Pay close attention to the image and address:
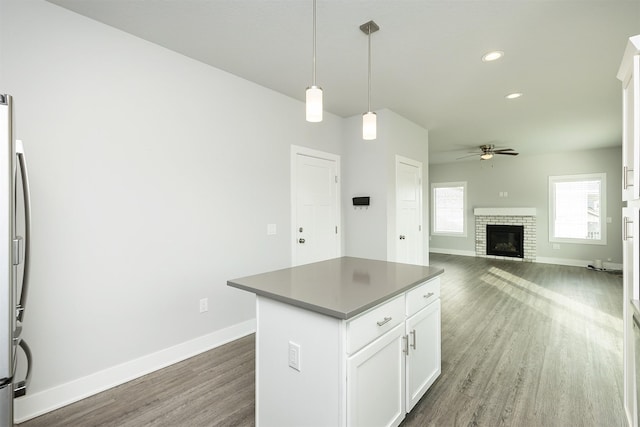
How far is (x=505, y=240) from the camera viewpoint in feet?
25.5

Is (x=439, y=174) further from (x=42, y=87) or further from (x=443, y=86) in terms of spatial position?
(x=42, y=87)

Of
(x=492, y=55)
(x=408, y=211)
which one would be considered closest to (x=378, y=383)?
(x=492, y=55)

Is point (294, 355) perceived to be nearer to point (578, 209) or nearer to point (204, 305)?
point (204, 305)

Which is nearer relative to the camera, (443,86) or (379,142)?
(443,86)

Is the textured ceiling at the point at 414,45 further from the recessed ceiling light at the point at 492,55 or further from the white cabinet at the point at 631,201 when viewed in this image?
the white cabinet at the point at 631,201

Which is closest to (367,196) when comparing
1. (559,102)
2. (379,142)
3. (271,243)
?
(379,142)

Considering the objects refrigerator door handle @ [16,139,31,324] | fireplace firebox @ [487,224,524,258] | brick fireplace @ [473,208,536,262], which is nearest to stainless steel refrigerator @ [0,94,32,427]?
refrigerator door handle @ [16,139,31,324]

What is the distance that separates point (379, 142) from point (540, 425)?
3276mm

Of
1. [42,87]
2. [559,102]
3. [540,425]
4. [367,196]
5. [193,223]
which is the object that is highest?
[559,102]

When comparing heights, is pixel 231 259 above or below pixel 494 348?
above

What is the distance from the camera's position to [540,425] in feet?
6.00

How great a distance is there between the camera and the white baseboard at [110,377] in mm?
1929

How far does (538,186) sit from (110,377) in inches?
344

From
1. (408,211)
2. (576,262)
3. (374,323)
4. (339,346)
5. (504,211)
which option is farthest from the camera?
(504,211)
